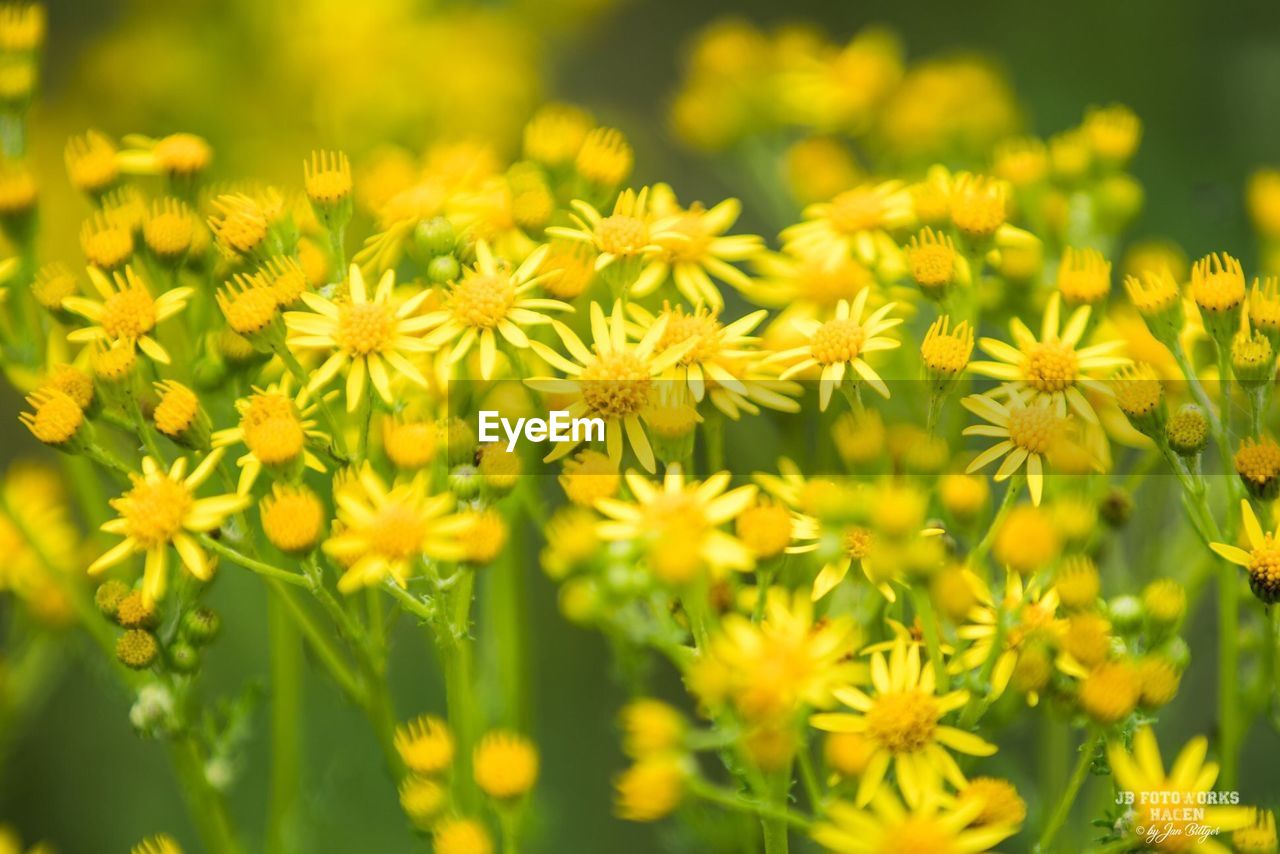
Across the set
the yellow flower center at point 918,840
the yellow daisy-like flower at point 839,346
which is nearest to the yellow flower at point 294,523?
the yellow daisy-like flower at point 839,346

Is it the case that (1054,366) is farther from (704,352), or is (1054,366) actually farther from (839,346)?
(704,352)

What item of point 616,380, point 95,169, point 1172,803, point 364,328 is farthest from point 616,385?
point 95,169

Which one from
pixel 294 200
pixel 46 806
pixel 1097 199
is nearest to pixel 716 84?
pixel 1097 199

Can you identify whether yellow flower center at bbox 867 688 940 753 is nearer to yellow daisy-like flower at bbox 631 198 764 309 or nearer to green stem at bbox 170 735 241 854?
yellow daisy-like flower at bbox 631 198 764 309

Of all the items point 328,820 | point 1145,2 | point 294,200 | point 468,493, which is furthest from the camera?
point 1145,2

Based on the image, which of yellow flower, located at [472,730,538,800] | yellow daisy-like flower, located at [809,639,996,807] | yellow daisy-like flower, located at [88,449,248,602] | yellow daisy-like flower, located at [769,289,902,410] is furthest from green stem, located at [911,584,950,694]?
yellow daisy-like flower, located at [88,449,248,602]

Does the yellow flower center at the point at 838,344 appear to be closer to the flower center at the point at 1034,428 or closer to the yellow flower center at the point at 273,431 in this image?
the flower center at the point at 1034,428

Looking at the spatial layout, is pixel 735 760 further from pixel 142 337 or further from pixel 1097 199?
pixel 1097 199
